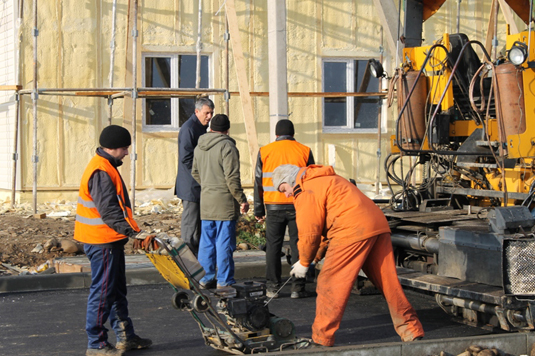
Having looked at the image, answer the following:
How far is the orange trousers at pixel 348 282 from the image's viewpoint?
584 cm

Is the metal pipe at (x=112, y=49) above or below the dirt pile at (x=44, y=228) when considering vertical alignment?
above

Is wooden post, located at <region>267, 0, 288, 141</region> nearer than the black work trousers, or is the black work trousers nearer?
the black work trousers

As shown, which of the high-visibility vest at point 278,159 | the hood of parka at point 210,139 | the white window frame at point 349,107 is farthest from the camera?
the white window frame at point 349,107

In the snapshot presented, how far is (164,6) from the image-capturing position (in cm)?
1548

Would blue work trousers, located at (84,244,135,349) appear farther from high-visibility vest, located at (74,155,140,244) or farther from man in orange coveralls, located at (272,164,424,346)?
man in orange coveralls, located at (272,164,424,346)

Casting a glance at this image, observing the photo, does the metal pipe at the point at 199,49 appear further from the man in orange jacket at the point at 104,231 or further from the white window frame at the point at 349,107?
the man in orange jacket at the point at 104,231

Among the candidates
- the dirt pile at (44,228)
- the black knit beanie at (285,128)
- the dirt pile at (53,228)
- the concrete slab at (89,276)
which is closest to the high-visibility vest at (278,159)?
the black knit beanie at (285,128)

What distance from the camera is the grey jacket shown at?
851 centimetres

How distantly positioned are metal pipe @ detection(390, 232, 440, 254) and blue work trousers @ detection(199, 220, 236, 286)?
181 cm

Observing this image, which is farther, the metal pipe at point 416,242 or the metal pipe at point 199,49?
the metal pipe at point 199,49

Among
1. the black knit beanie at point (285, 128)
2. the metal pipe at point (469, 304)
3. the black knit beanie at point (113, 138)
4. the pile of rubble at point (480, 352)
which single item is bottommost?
the pile of rubble at point (480, 352)

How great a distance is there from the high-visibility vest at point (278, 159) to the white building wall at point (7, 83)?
806cm

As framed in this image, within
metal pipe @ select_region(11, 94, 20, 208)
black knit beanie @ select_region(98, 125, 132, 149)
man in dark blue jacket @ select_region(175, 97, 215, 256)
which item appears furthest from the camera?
metal pipe @ select_region(11, 94, 20, 208)

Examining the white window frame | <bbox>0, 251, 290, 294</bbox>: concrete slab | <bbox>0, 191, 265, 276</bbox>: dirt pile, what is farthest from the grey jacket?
the white window frame
